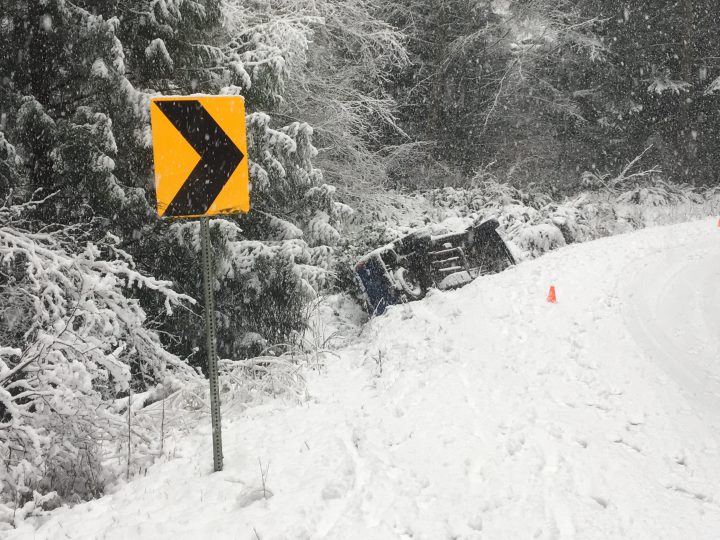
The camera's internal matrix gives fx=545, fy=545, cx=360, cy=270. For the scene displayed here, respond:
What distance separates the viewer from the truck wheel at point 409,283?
999 cm

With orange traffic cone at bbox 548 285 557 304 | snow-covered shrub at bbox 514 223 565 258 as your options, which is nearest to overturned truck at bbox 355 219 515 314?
snow-covered shrub at bbox 514 223 565 258

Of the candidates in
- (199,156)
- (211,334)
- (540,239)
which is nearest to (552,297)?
(211,334)

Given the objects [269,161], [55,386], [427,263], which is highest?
[269,161]

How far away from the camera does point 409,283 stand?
33.8 ft

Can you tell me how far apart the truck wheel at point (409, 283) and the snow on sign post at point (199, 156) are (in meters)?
6.43

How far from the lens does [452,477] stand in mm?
3766

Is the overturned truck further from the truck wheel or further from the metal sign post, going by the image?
the metal sign post

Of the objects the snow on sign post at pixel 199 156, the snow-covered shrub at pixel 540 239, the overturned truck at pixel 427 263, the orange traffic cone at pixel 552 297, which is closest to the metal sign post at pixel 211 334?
the snow on sign post at pixel 199 156

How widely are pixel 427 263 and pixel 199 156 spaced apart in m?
7.27

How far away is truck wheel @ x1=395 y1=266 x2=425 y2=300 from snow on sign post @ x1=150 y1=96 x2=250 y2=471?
6431mm

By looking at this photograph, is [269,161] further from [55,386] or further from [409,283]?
[55,386]

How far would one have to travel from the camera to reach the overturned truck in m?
10.0

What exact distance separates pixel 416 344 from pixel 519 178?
13767mm

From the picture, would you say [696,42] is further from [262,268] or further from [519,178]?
[262,268]
